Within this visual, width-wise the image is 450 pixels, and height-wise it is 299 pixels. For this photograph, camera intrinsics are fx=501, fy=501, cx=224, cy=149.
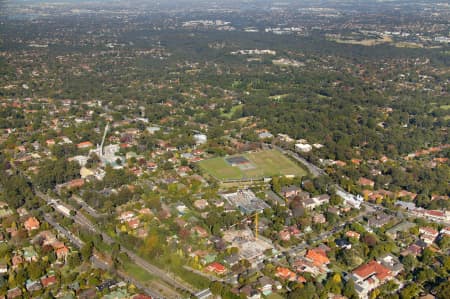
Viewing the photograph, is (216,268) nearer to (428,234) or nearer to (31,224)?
(31,224)

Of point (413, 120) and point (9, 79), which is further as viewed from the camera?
point (9, 79)

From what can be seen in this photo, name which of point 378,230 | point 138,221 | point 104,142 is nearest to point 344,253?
point 378,230

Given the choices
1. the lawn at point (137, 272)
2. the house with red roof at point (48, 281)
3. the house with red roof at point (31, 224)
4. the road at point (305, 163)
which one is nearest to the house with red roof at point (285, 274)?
the lawn at point (137, 272)

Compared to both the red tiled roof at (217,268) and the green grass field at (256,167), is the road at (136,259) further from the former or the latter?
the green grass field at (256,167)

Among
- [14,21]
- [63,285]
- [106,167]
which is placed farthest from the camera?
[14,21]

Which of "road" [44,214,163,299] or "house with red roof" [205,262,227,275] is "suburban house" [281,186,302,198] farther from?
"road" [44,214,163,299]

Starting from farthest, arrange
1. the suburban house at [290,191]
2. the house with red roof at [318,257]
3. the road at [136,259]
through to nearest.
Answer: the suburban house at [290,191] < the house with red roof at [318,257] < the road at [136,259]

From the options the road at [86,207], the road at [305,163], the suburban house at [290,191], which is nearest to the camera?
the road at [86,207]

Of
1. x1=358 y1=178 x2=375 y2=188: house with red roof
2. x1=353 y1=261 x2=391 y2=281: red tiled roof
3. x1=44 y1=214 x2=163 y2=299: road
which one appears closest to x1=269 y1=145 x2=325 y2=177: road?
x1=358 y1=178 x2=375 y2=188: house with red roof

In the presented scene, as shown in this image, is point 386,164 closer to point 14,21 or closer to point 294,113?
point 294,113
